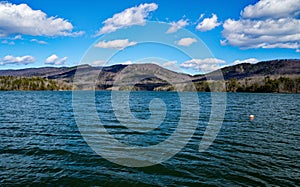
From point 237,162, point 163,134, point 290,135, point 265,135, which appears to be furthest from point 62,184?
point 290,135

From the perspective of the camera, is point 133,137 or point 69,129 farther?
point 69,129

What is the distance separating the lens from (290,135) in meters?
26.9

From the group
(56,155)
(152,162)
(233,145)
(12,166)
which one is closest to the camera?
(12,166)

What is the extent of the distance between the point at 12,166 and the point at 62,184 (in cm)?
471

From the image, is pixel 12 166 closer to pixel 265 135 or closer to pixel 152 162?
pixel 152 162

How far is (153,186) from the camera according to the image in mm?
13133

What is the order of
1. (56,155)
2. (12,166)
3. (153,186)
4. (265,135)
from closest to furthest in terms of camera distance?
(153,186), (12,166), (56,155), (265,135)

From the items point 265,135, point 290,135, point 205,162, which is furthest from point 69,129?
point 290,135

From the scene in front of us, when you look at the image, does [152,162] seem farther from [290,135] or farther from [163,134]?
[290,135]

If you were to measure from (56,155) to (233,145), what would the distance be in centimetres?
1472

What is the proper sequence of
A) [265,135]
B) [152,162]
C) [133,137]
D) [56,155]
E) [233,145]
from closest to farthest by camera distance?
[152,162]
[56,155]
[233,145]
[133,137]
[265,135]

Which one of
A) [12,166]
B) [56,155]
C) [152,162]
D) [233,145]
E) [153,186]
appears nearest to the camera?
[153,186]

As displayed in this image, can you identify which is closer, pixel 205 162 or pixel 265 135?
pixel 205 162

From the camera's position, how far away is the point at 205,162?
17.1 metres
